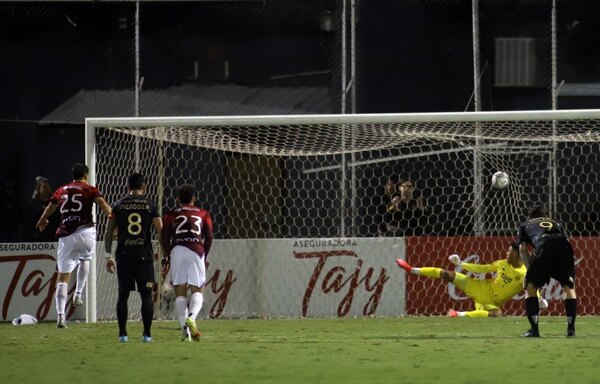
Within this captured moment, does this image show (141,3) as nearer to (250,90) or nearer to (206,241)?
(250,90)

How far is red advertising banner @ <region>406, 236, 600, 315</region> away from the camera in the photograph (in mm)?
20797

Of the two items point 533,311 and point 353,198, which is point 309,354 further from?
point 353,198

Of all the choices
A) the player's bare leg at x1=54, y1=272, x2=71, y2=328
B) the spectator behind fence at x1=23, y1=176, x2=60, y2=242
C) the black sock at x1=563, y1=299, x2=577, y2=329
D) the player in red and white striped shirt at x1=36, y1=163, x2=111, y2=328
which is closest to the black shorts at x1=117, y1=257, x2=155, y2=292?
the player in red and white striped shirt at x1=36, y1=163, x2=111, y2=328

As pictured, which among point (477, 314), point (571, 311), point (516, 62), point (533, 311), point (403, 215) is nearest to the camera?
point (533, 311)

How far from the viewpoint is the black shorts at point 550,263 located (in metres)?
15.6

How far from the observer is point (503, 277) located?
65.8ft

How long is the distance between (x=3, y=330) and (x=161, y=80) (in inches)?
253

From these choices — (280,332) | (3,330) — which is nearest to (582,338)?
(280,332)

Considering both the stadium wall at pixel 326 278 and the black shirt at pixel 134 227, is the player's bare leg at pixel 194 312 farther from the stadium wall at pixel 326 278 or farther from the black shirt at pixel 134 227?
the stadium wall at pixel 326 278

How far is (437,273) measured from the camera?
65.4 feet

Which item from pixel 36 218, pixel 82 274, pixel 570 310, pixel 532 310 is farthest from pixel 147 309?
pixel 36 218

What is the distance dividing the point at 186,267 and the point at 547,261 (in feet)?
13.5

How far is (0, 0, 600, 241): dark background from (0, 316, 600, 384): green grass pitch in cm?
500

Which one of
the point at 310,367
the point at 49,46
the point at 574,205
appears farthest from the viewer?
the point at 49,46
